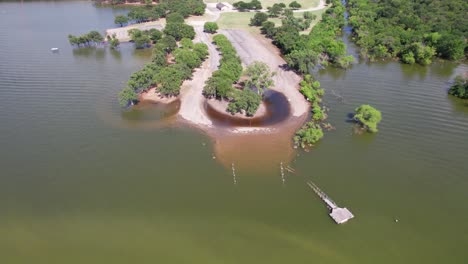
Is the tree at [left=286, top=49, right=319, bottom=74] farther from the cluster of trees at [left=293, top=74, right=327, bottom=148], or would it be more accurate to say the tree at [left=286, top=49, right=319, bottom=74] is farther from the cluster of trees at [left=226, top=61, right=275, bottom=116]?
the cluster of trees at [left=226, top=61, right=275, bottom=116]

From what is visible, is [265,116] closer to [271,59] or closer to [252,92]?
[252,92]

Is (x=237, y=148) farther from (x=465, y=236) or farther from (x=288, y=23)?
(x=288, y=23)

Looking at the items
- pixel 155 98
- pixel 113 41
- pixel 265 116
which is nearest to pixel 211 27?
pixel 113 41

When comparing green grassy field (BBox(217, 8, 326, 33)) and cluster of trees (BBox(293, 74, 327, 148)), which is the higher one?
green grassy field (BBox(217, 8, 326, 33))

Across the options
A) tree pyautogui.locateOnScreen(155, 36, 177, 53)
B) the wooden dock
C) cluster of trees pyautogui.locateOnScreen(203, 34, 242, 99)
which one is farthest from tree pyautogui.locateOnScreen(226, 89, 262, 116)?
tree pyautogui.locateOnScreen(155, 36, 177, 53)

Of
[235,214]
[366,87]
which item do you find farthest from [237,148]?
[366,87]
